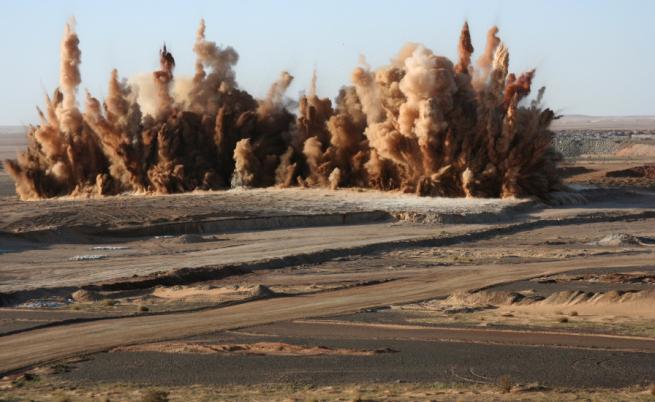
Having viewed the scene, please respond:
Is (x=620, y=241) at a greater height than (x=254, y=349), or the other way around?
(x=254, y=349)

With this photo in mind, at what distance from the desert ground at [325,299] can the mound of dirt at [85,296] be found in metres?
0.04

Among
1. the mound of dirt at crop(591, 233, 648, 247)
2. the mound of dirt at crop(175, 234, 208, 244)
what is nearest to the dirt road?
the mound of dirt at crop(591, 233, 648, 247)

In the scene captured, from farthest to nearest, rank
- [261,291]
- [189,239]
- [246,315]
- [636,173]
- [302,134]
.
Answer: [636,173]
[302,134]
[189,239]
[261,291]
[246,315]


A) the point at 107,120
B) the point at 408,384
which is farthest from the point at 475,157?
the point at 408,384

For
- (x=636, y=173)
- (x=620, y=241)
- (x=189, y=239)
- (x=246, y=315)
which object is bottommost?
(x=620, y=241)

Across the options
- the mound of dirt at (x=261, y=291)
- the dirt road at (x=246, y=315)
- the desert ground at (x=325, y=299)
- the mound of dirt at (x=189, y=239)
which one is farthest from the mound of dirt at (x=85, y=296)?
the mound of dirt at (x=189, y=239)

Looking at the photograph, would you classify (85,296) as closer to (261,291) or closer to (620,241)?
(261,291)

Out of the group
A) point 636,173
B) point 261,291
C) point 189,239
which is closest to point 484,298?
point 261,291

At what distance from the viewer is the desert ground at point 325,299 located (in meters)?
16.4

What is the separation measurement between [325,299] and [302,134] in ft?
96.2

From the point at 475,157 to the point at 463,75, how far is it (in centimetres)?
376

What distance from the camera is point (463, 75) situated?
50125 millimetres

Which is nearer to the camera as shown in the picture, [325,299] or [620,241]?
[325,299]

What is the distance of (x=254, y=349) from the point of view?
18953mm
